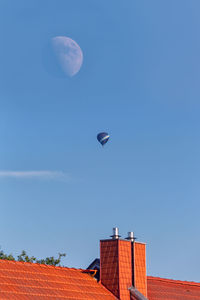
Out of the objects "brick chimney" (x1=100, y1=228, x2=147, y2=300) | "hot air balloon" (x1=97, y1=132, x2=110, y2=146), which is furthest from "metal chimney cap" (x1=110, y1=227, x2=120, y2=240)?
"hot air balloon" (x1=97, y1=132, x2=110, y2=146)

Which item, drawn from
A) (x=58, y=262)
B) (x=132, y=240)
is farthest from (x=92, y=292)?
(x=58, y=262)

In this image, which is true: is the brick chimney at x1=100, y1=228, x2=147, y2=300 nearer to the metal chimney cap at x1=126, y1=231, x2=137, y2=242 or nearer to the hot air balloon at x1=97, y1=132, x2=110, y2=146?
the metal chimney cap at x1=126, y1=231, x2=137, y2=242

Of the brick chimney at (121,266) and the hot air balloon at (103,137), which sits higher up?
the hot air balloon at (103,137)

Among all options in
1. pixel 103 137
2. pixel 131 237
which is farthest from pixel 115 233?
pixel 103 137

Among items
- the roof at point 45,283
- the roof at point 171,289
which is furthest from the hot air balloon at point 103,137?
the roof at point 45,283

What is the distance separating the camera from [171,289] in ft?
123

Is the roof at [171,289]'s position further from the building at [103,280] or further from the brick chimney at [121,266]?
the brick chimney at [121,266]

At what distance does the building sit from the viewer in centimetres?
2998

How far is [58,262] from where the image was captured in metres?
65.9

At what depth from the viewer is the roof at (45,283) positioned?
29.0 metres

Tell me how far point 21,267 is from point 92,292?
12.6 ft

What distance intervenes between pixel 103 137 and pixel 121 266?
1039 inches

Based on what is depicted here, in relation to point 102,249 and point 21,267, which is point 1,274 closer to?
point 21,267

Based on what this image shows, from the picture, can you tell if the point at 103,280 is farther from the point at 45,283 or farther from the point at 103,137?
the point at 103,137
